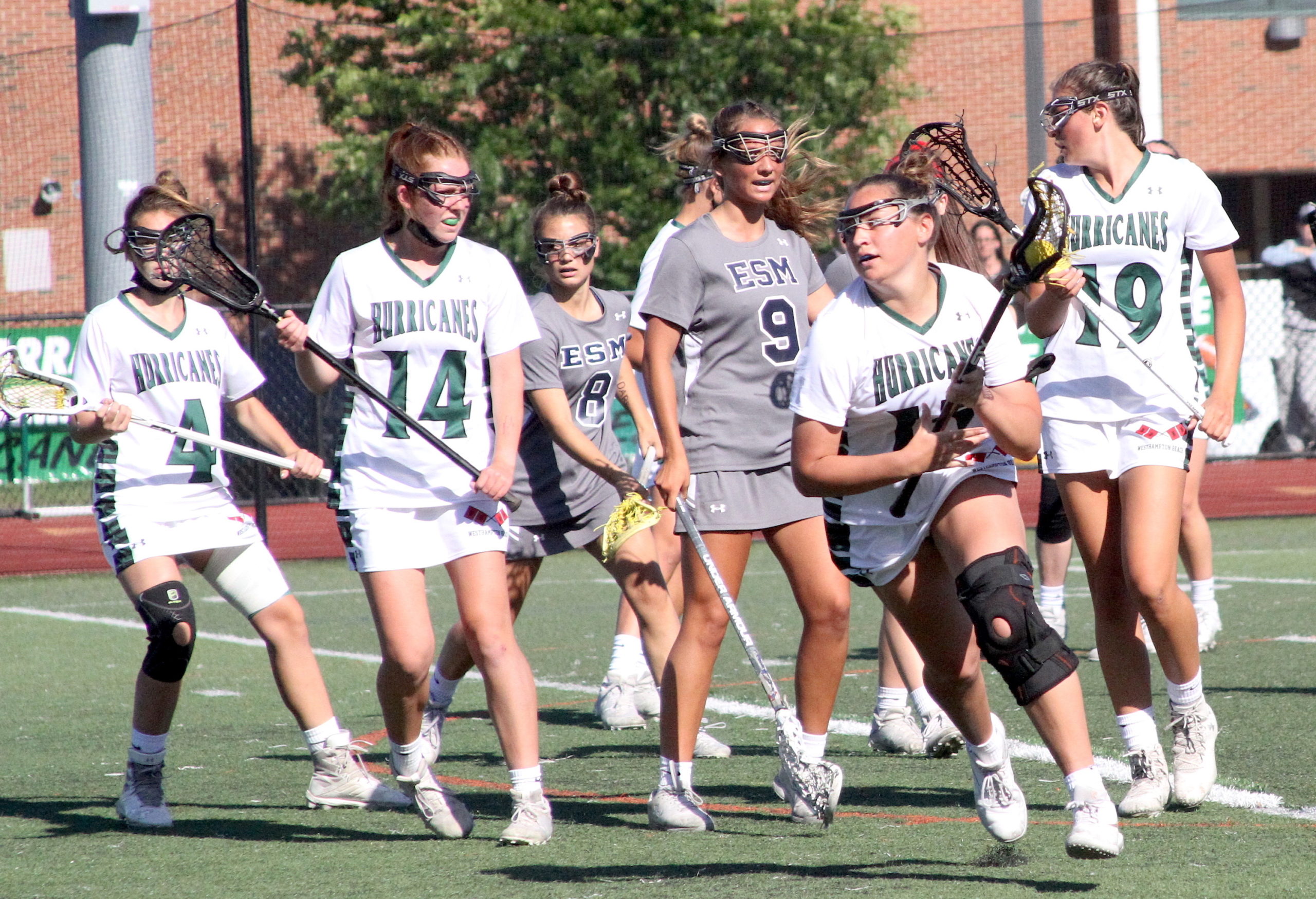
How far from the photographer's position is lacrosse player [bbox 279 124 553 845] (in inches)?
179

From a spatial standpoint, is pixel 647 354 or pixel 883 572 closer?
pixel 883 572

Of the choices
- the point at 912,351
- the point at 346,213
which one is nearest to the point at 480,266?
the point at 912,351

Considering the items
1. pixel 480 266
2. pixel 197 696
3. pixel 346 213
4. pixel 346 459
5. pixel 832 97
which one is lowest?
pixel 197 696

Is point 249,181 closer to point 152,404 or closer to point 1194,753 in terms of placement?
point 152,404

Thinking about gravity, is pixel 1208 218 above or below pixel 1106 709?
above

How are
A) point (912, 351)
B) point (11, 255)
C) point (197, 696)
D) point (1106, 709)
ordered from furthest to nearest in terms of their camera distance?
point (11, 255) → point (197, 696) → point (1106, 709) → point (912, 351)

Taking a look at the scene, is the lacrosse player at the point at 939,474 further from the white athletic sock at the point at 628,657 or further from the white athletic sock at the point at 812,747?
the white athletic sock at the point at 628,657

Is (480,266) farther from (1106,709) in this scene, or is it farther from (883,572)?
(1106,709)

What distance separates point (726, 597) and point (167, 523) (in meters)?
1.73

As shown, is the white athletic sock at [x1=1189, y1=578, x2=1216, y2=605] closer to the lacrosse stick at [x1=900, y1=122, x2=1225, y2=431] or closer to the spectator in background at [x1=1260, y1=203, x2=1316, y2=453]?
the lacrosse stick at [x1=900, y1=122, x2=1225, y2=431]

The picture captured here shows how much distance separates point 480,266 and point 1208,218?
2071 millimetres

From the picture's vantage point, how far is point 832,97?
50.7 ft

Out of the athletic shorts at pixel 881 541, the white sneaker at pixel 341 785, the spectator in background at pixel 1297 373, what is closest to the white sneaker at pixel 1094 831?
the athletic shorts at pixel 881 541

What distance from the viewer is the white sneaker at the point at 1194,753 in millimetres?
4609
